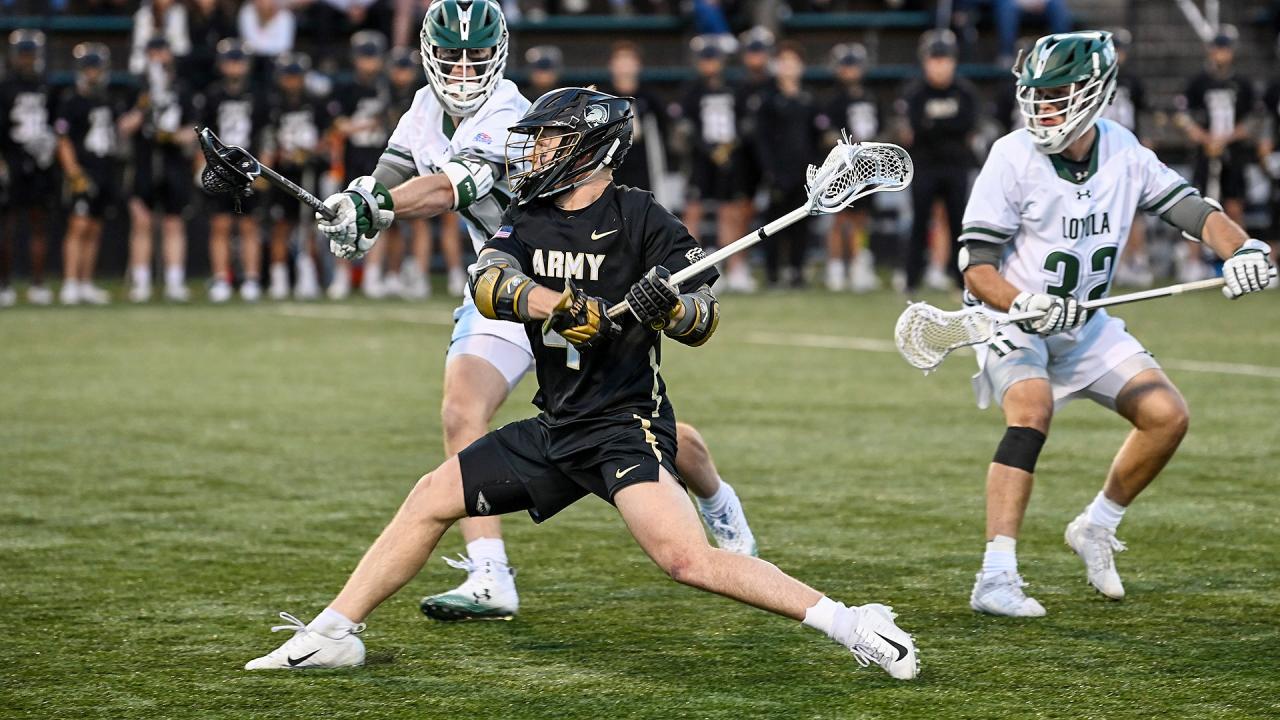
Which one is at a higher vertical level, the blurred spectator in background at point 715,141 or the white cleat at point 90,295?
the blurred spectator in background at point 715,141

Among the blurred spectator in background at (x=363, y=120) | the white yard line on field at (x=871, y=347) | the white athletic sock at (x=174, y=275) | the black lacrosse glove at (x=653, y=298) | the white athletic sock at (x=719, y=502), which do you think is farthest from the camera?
the blurred spectator in background at (x=363, y=120)

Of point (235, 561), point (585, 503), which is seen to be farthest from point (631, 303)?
point (585, 503)

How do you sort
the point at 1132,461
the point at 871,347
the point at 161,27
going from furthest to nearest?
1. the point at 161,27
2. the point at 871,347
3. the point at 1132,461

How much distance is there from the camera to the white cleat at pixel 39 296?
18.4 metres

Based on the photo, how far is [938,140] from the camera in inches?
715

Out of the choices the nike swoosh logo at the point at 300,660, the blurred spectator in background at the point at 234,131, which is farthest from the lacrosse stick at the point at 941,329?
the blurred spectator in background at the point at 234,131

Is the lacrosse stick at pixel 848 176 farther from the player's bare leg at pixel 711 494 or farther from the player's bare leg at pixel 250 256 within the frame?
the player's bare leg at pixel 250 256

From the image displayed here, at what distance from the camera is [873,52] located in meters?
23.0

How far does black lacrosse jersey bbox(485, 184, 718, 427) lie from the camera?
16.7 ft

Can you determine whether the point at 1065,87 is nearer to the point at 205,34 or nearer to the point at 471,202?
the point at 471,202

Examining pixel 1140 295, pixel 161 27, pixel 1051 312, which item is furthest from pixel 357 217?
pixel 161 27

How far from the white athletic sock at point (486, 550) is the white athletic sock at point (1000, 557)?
1.57 metres

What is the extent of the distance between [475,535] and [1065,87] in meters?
2.44

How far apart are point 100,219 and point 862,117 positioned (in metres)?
7.84
